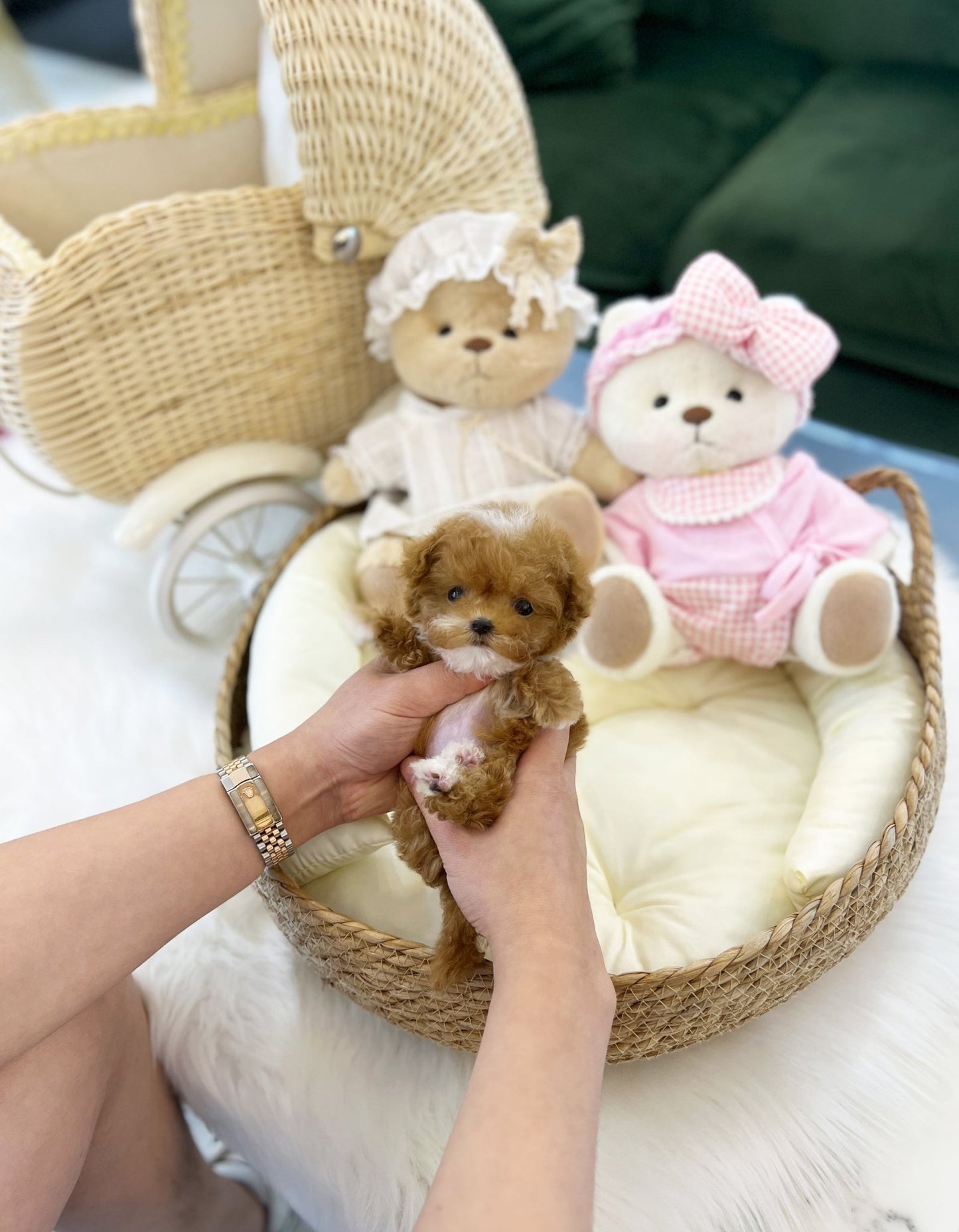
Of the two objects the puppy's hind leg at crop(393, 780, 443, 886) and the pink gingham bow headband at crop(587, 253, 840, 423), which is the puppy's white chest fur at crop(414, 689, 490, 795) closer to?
the puppy's hind leg at crop(393, 780, 443, 886)

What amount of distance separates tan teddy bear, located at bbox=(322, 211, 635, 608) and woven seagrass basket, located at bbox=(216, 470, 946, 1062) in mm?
438

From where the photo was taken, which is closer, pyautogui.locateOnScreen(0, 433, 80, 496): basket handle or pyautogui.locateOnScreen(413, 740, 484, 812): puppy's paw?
pyautogui.locateOnScreen(413, 740, 484, 812): puppy's paw

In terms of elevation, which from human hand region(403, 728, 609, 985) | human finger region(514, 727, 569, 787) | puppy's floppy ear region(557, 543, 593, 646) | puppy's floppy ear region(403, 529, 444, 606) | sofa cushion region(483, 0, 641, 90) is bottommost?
human hand region(403, 728, 609, 985)

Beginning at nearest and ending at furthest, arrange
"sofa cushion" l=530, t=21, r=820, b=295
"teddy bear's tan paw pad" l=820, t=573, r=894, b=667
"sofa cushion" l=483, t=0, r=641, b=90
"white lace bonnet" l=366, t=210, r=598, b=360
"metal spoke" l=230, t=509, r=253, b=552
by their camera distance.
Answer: "teddy bear's tan paw pad" l=820, t=573, r=894, b=667 < "white lace bonnet" l=366, t=210, r=598, b=360 < "metal spoke" l=230, t=509, r=253, b=552 < "sofa cushion" l=530, t=21, r=820, b=295 < "sofa cushion" l=483, t=0, r=641, b=90

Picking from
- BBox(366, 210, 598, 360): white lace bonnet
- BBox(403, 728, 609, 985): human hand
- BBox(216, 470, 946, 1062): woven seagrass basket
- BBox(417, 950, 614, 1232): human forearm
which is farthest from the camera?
BBox(366, 210, 598, 360): white lace bonnet

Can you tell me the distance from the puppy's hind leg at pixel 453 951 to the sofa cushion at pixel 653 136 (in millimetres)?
1328

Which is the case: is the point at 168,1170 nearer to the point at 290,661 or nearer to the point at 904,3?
the point at 290,661

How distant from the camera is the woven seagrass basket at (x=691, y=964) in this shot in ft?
2.54

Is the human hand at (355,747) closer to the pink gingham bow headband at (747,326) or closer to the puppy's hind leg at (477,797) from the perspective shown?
the puppy's hind leg at (477,797)

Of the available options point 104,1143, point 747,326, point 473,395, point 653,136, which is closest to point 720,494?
point 747,326

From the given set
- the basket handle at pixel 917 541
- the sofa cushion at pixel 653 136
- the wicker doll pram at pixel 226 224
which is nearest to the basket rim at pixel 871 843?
the basket handle at pixel 917 541

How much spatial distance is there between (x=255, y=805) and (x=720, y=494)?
25.2 inches

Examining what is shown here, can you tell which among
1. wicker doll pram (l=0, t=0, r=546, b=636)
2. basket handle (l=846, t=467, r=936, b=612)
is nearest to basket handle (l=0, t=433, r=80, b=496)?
wicker doll pram (l=0, t=0, r=546, b=636)

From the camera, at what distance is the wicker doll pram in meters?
1.09
